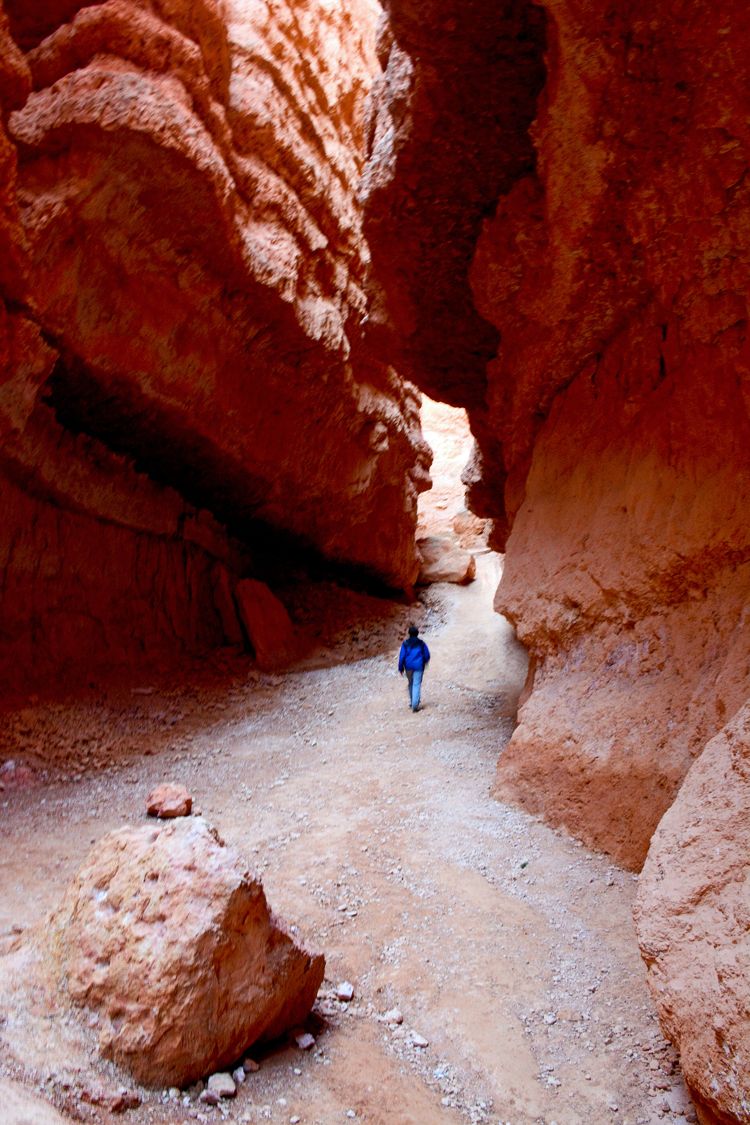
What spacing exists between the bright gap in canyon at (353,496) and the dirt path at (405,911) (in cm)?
2

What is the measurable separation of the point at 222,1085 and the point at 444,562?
12.7 meters

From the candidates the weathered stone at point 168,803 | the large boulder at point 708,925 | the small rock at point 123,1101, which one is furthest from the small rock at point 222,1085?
the weathered stone at point 168,803

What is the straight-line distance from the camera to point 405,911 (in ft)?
14.2

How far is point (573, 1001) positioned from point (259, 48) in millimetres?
8885

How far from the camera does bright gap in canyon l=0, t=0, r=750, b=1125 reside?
2.86 m

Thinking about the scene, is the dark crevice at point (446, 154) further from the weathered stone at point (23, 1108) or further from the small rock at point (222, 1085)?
the weathered stone at point (23, 1108)

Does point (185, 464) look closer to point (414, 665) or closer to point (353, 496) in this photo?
point (353, 496)

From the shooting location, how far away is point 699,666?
15.0ft

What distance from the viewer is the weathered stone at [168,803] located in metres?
5.68

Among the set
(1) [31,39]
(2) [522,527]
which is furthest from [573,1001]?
(1) [31,39]

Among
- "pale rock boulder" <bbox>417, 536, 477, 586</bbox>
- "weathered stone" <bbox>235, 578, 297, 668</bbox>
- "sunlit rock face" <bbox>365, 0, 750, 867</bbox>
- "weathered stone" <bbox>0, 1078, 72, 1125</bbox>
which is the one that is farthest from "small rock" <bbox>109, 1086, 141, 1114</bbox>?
"pale rock boulder" <bbox>417, 536, 477, 586</bbox>

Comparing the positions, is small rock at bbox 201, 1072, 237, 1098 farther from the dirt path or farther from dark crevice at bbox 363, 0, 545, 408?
dark crevice at bbox 363, 0, 545, 408

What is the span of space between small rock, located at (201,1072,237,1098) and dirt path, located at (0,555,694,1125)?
0.04m

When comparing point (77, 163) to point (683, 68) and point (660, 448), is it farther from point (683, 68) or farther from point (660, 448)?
point (660, 448)
